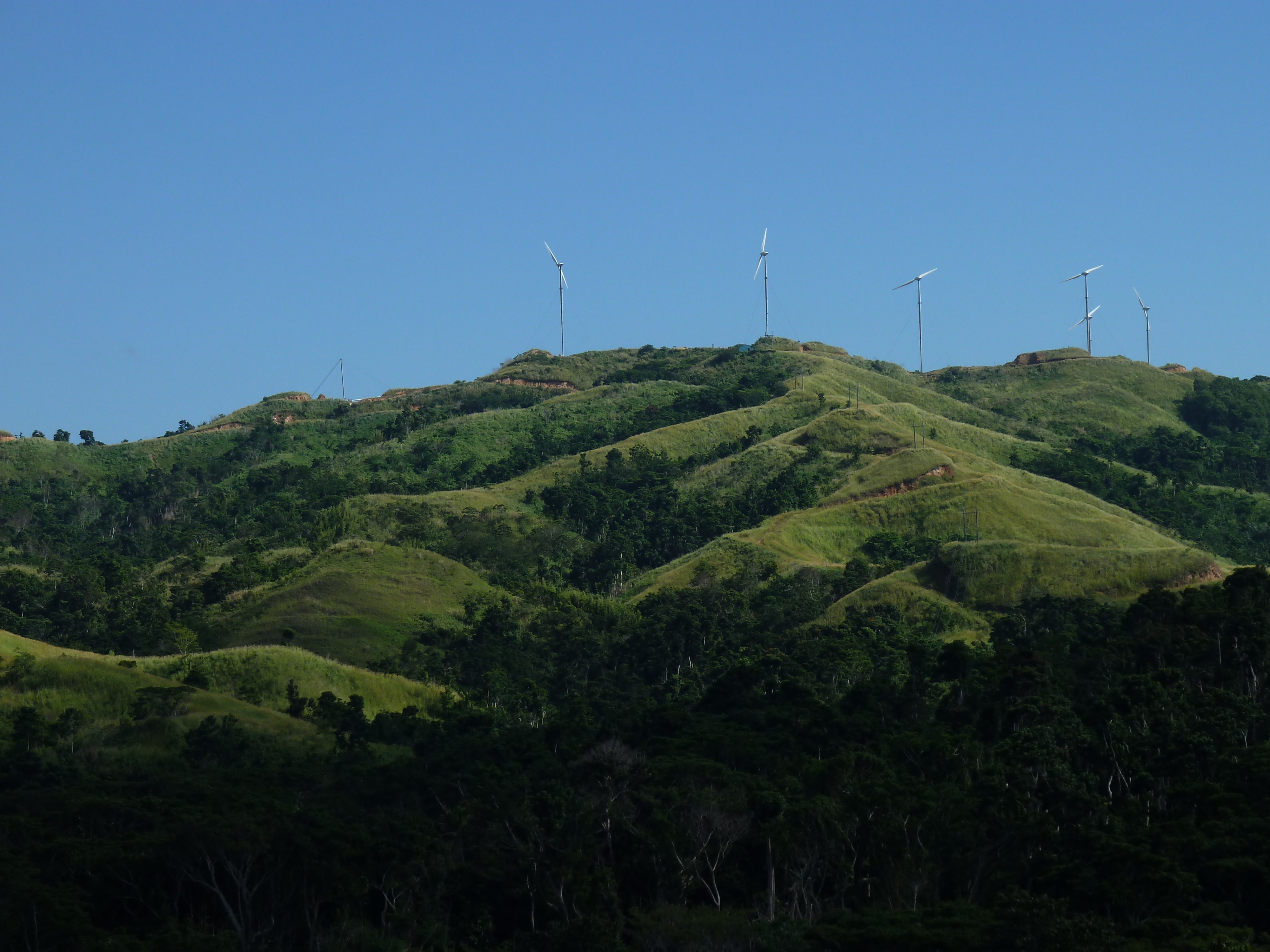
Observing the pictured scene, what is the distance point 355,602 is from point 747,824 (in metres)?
77.2

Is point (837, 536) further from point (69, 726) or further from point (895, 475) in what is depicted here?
point (69, 726)

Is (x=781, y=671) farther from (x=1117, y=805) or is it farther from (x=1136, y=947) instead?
(x=1136, y=947)

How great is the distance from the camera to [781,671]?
106250mm

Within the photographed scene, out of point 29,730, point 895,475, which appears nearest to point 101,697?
point 29,730

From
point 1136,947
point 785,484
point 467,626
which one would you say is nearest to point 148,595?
point 467,626

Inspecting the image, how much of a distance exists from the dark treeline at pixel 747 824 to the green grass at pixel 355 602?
1408 inches

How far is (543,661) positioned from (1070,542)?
51674 mm

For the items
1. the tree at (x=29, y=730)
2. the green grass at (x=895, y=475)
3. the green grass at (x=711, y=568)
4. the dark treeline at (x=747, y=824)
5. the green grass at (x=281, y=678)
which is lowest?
the dark treeline at (x=747, y=824)

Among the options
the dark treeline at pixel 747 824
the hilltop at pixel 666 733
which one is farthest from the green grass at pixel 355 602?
the dark treeline at pixel 747 824

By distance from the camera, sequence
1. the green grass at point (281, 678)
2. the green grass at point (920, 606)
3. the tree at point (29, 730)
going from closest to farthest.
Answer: the tree at point (29, 730) < the green grass at point (281, 678) < the green grass at point (920, 606)

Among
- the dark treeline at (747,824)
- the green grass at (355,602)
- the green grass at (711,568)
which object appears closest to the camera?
the dark treeline at (747,824)

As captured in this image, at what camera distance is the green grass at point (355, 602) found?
129125mm

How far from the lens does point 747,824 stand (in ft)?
212

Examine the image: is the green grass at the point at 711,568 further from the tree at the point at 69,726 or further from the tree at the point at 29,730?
the tree at the point at 29,730
